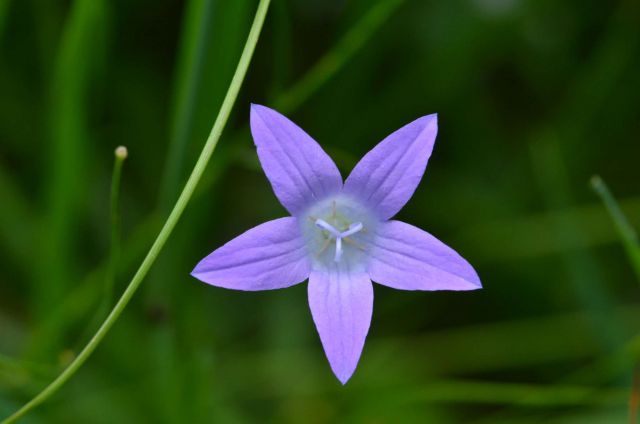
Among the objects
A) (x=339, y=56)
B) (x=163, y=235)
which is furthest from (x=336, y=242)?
(x=339, y=56)

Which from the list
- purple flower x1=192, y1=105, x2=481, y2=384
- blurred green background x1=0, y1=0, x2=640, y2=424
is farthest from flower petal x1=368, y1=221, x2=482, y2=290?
blurred green background x1=0, y1=0, x2=640, y2=424

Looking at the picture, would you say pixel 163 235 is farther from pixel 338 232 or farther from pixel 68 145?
pixel 68 145

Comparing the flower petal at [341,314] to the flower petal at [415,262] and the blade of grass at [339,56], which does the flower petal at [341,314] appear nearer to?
the flower petal at [415,262]

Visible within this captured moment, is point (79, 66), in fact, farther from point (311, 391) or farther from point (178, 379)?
point (311, 391)

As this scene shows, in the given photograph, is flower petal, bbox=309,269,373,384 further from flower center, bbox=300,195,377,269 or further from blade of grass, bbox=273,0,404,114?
blade of grass, bbox=273,0,404,114

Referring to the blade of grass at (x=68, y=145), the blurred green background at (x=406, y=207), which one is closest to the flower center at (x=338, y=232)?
the blurred green background at (x=406, y=207)

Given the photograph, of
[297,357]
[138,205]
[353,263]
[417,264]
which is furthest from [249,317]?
[417,264]
